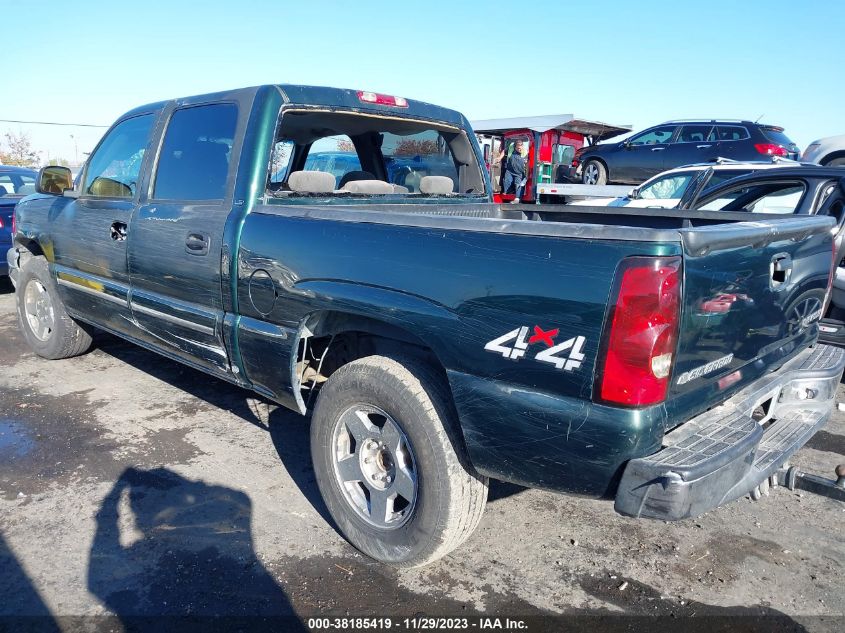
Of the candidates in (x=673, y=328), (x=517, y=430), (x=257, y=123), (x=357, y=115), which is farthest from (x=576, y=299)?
(x=357, y=115)

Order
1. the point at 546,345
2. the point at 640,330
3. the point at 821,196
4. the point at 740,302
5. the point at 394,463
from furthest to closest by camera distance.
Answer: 1. the point at 821,196
2. the point at 394,463
3. the point at 740,302
4. the point at 546,345
5. the point at 640,330

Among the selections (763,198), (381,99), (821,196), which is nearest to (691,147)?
(763,198)

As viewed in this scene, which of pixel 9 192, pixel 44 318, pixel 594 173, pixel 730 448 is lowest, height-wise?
pixel 44 318

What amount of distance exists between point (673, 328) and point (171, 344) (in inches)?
110

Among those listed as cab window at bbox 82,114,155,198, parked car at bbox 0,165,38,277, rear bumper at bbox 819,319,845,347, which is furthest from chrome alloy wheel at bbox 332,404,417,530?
parked car at bbox 0,165,38,277

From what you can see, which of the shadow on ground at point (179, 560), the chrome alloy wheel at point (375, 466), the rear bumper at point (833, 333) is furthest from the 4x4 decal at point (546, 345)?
the rear bumper at point (833, 333)

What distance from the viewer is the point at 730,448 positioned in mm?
2059

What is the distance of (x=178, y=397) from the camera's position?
455cm

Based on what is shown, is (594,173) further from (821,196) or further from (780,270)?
(780,270)

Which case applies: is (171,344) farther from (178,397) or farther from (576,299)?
(576,299)

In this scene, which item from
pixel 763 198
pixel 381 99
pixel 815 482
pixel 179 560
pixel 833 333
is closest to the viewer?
pixel 179 560

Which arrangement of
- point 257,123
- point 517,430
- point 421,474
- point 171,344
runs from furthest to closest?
point 171,344, point 257,123, point 421,474, point 517,430

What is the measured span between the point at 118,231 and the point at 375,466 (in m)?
2.30

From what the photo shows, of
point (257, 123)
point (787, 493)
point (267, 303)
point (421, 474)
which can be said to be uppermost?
point (257, 123)
